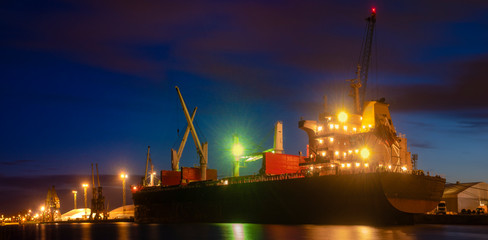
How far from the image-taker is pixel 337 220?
48.4 m

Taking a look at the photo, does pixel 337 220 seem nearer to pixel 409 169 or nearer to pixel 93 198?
pixel 409 169

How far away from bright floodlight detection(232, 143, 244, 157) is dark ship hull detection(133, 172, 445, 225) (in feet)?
93.2

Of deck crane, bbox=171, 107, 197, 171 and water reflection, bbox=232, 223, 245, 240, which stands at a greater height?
deck crane, bbox=171, 107, 197, 171

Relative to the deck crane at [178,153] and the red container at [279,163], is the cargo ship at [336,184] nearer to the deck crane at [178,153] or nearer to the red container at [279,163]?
the red container at [279,163]

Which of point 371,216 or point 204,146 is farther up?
point 204,146

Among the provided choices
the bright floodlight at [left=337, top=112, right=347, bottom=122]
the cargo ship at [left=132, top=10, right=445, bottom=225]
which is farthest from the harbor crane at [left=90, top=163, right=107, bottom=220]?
the bright floodlight at [left=337, top=112, right=347, bottom=122]

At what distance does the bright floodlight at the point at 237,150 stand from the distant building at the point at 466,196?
4075 centimetres

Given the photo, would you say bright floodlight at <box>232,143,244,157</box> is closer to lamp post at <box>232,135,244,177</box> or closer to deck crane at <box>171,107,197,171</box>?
lamp post at <box>232,135,244,177</box>

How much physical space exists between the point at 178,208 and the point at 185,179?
20.5 feet

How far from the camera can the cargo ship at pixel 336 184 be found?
46.7m

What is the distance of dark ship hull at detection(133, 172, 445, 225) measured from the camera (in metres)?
46.0

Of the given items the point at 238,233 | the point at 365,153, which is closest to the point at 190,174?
the point at 365,153

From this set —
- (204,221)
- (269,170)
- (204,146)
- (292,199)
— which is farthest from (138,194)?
(292,199)

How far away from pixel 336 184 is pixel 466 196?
97.4 feet
